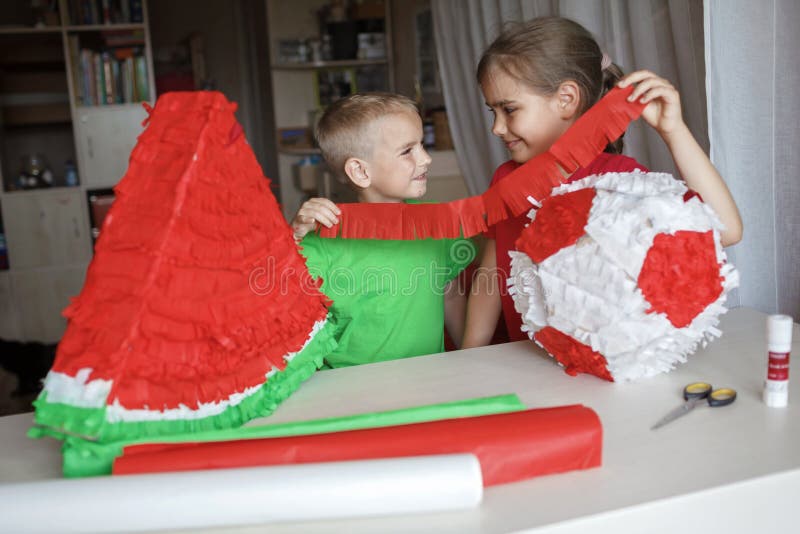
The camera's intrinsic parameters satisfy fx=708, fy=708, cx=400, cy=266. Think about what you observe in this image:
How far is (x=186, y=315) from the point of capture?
843 millimetres

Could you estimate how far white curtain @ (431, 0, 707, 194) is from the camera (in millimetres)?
1485

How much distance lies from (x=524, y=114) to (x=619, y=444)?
746 mm

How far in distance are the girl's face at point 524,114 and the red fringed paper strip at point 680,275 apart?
51cm

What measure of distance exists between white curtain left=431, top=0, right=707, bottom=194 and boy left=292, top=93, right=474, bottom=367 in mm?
546

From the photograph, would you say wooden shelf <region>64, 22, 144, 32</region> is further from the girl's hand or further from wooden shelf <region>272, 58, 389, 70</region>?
the girl's hand

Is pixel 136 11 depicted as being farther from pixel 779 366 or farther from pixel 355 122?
pixel 779 366

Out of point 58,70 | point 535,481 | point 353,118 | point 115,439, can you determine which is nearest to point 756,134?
point 353,118

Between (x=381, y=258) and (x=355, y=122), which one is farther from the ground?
(x=355, y=122)

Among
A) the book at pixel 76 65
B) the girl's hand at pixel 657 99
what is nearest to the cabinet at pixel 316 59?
the book at pixel 76 65

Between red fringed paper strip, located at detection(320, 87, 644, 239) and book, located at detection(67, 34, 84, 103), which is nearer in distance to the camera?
red fringed paper strip, located at detection(320, 87, 644, 239)

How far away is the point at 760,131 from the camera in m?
1.35

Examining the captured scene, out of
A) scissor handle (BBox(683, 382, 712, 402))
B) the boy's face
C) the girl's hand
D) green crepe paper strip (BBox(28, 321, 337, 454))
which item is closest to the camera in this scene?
green crepe paper strip (BBox(28, 321, 337, 454))

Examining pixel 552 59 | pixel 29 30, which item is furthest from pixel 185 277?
pixel 29 30

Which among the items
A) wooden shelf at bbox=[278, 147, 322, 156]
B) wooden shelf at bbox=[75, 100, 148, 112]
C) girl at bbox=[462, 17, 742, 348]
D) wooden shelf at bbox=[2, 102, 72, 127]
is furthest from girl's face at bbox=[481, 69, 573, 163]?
wooden shelf at bbox=[2, 102, 72, 127]
